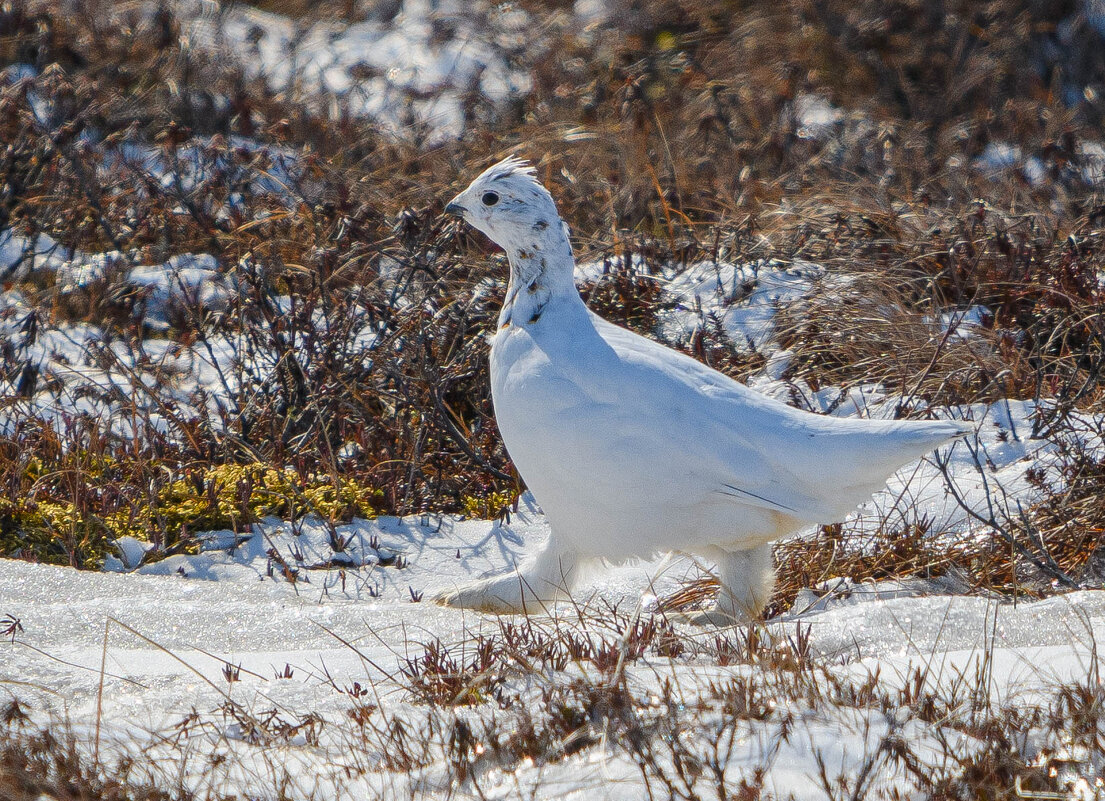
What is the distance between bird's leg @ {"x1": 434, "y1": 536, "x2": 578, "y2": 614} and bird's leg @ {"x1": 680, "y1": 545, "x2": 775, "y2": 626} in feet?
1.49

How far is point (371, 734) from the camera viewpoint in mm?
2367

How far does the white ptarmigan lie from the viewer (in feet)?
10.1

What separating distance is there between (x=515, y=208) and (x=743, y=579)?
132cm

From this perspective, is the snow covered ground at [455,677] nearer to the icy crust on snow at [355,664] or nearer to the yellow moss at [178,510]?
the icy crust on snow at [355,664]

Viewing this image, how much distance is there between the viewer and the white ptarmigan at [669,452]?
3.07 meters

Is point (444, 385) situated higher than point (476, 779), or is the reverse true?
point (444, 385)

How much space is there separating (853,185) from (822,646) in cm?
398

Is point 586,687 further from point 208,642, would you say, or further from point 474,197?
point 474,197

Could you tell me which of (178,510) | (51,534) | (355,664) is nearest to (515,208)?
(355,664)

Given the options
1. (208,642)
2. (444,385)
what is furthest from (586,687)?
(444,385)

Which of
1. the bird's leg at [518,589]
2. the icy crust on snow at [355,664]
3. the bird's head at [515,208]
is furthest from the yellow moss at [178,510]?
the bird's head at [515,208]

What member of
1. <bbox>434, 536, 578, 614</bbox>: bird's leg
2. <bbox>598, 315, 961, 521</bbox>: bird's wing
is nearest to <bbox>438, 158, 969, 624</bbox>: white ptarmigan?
<bbox>598, 315, 961, 521</bbox>: bird's wing

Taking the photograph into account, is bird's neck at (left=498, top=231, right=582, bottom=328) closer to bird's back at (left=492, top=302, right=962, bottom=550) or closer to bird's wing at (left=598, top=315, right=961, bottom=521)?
bird's back at (left=492, top=302, right=962, bottom=550)

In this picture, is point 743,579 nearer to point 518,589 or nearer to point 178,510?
point 518,589
